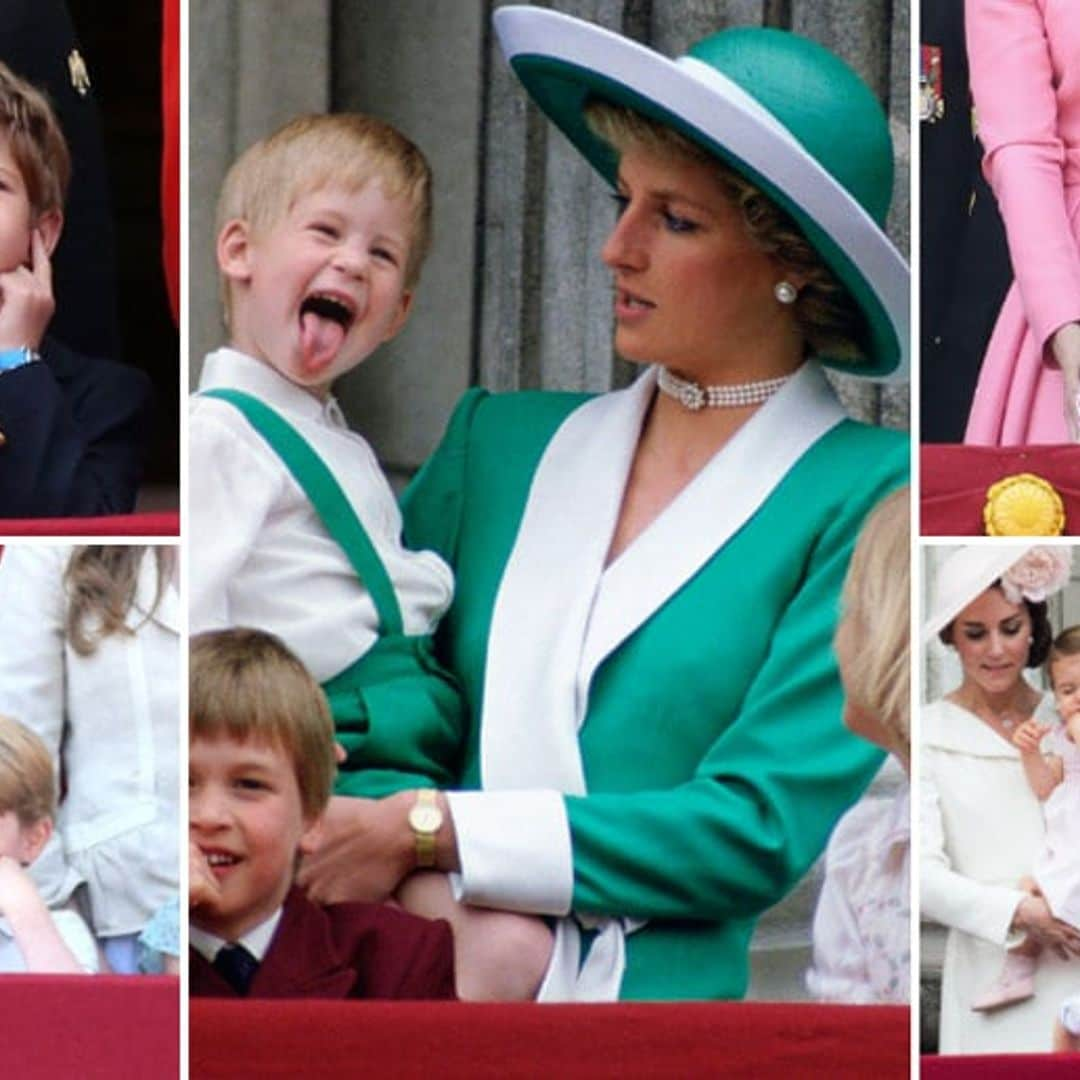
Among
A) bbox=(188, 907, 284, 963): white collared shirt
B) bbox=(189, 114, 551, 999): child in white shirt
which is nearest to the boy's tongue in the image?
bbox=(189, 114, 551, 999): child in white shirt

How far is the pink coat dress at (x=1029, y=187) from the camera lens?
517cm

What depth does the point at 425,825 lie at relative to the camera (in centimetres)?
504

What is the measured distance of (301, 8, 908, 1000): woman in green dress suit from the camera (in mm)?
5043

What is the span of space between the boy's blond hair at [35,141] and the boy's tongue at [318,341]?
437 mm

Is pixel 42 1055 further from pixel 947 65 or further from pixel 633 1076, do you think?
pixel 947 65

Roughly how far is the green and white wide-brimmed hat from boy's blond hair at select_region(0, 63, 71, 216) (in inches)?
28.8

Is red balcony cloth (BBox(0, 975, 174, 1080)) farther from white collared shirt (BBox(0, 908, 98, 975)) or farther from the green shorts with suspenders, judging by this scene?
the green shorts with suspenders

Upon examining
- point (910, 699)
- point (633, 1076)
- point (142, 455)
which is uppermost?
point (142, 455)

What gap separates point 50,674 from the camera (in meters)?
4.99

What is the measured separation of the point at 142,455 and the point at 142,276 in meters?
0.28

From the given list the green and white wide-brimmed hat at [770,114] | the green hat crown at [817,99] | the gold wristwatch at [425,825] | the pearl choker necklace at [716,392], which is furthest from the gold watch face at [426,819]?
the green hat crown at [817,99]

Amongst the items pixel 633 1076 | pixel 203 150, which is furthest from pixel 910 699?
pixel 203 150

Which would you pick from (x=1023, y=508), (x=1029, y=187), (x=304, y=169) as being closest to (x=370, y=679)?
(x=304, y=169)

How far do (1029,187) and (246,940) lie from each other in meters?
1.76
